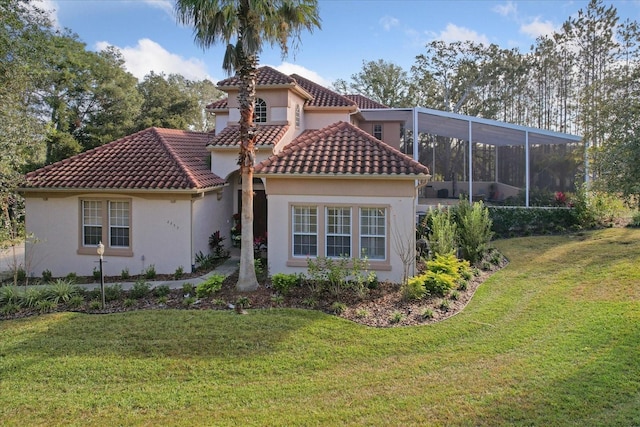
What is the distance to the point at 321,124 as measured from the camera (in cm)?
2325

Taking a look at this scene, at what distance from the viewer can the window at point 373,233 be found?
47.2ft

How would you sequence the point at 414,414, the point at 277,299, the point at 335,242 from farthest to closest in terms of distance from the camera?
the point at 335,242
the point at 277,299
the point at 414,414

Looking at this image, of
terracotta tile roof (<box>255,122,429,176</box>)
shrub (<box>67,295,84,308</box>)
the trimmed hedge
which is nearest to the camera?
shrub (<box>67,295,84,308</box>)

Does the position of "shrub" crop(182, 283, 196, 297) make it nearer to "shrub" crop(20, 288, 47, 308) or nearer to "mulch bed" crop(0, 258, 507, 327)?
"mulch bed" crop(0, 258, 507, 327)

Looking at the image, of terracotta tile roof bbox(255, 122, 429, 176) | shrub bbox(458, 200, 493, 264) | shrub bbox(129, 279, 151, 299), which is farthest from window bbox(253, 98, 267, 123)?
shrub bbox(129, 279, 151, 299)

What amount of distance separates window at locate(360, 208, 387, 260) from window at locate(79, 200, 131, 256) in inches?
320

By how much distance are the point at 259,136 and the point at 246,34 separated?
6.47 m

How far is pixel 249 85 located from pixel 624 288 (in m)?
11.6

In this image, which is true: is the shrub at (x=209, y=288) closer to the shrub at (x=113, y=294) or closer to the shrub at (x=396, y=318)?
the shrub at (x=113, y=294)

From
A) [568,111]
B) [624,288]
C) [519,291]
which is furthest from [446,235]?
[568,111]

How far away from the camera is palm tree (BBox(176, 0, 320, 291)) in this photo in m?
12.5

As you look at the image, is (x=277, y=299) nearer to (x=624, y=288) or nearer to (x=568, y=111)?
(x=624, y=288)

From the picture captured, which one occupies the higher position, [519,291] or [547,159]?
[547,159]

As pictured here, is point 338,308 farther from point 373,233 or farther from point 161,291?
point 161,291
